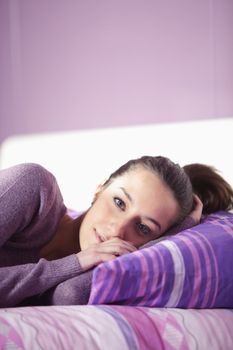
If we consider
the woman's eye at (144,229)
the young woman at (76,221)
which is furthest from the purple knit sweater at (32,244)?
the woman's eye at (144,229)

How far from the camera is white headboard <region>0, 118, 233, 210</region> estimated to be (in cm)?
191

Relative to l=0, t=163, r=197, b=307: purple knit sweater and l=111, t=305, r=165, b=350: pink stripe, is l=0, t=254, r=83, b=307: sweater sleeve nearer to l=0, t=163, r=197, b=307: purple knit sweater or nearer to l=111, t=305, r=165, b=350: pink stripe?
l=0, t=163, r=197, b=307: purple knit sweater

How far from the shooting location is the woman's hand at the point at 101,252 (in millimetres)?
956

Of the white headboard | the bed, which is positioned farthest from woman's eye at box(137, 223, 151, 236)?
the white headboard

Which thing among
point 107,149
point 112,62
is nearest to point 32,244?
point 107,149

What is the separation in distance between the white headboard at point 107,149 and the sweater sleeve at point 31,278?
112 cm

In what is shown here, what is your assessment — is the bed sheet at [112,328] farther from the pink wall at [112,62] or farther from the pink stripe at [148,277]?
the pink wall at [112,62]

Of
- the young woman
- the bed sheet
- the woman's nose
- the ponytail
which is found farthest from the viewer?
the ponytail

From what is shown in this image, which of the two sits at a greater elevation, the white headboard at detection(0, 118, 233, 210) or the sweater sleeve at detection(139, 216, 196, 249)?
the white headboard at detection(0, 118, 233, 210)

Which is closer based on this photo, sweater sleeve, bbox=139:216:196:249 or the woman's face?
the woman's face

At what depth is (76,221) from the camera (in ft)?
4.04

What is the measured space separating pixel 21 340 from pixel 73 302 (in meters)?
0.25

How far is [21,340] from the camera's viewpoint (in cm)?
65

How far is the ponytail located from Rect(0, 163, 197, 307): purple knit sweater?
0.53 m
